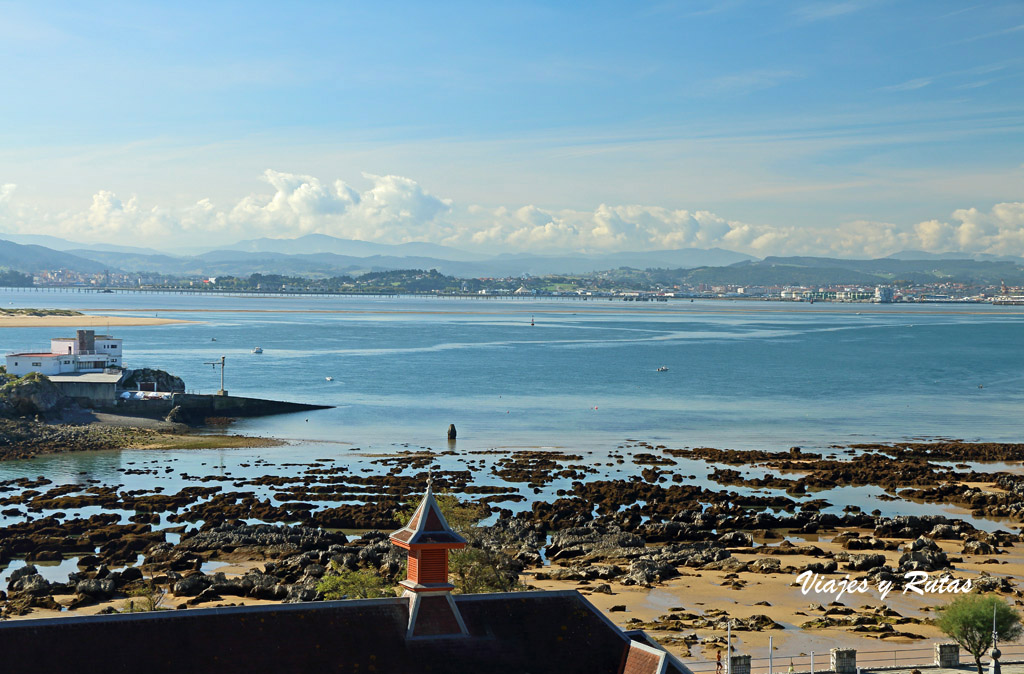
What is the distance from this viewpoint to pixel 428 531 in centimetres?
1995

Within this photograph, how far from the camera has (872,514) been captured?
53.0 m

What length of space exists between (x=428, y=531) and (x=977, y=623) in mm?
15099

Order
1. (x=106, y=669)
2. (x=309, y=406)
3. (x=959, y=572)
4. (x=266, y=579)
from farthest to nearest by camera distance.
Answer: (x=309, y=406) < (x=959, y=572) < (x=266, y=579) < (x=106, y=669)

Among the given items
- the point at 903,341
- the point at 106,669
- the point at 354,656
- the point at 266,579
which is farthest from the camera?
the point at 903,341

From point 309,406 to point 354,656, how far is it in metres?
76.1

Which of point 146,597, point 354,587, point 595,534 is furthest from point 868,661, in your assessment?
point 146,597

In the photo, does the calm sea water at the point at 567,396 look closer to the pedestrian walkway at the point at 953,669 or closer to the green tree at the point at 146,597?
the green tree at the point at 146,597

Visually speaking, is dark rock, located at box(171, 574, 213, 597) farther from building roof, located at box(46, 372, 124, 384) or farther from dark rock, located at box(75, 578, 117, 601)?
building roof, located at box(46, 372, 124, 384)

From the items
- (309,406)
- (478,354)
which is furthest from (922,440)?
(478,354)

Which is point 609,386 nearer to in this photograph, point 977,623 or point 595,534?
point 595,534

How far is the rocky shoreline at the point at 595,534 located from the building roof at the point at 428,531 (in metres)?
13.1

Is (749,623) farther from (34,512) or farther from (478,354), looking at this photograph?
(478,354)

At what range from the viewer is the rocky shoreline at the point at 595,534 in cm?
3616

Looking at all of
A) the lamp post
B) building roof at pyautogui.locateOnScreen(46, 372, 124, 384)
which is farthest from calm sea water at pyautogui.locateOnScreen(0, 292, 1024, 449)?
the lamp post
